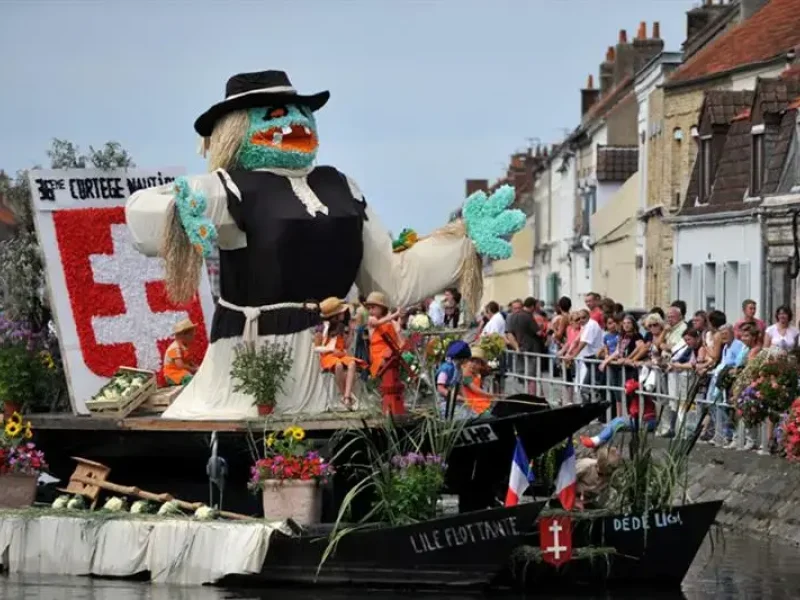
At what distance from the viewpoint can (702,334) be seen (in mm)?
28969

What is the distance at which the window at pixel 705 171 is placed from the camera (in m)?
47.5

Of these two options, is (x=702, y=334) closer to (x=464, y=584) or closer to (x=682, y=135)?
(x=464, y=584)

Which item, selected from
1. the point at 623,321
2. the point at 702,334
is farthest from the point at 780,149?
the point at 702,334

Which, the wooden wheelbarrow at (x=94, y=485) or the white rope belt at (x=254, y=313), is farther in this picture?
the white rope belt at (x=254, y=313)

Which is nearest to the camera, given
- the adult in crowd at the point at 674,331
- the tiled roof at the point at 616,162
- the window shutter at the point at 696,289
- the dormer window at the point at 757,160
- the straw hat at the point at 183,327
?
the straw hat at the point at 183,327

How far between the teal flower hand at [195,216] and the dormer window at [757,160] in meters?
23.9

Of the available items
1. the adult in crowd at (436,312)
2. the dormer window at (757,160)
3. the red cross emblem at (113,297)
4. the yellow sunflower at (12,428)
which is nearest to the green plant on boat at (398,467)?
the yellow sunflower at (12,428)

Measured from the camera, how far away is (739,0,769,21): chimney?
179ft

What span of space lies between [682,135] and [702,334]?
2492 cm

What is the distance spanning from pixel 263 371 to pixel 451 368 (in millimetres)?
1629

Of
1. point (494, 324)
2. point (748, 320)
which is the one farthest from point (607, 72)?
point (748, 320)

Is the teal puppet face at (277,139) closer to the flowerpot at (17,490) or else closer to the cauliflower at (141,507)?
the cauliflower at (141,507)

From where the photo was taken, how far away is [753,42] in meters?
48.5

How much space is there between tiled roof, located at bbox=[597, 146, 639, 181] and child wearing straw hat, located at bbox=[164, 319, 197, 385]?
48.7 metres
